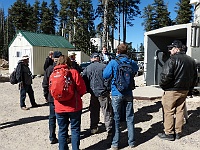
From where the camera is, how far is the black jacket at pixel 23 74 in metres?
7.10

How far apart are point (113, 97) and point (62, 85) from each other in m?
1.04

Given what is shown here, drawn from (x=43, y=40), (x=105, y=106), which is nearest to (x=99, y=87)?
(x=105, y=106)

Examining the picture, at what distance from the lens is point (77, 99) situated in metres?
3.72

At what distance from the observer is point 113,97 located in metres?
4.10

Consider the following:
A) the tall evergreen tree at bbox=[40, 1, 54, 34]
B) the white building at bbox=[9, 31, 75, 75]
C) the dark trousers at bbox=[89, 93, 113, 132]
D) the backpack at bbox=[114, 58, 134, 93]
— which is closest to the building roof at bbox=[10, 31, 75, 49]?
the white building at bbox=[9, 31, 75, 75]

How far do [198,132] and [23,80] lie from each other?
531 cm

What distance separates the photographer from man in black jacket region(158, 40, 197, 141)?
431 centimetres

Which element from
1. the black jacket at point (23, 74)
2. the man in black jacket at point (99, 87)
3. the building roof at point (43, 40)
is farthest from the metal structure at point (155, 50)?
the building roof at point (43, 40)

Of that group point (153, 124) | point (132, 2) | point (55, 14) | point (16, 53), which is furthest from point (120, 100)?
point (55, 14)

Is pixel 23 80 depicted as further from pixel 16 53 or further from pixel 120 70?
pixel 16 53

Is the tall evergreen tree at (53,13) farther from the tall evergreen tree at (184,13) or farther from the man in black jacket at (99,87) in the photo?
the man in black jacket at (99,87)

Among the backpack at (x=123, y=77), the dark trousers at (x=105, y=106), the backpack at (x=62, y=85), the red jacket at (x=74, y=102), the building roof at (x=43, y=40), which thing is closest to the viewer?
the backpack at (x=62, y=85)

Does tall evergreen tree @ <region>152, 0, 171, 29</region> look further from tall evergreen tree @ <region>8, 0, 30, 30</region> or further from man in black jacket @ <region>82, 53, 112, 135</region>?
man in black jacket @ <region>82, 53, 112, 135</region>

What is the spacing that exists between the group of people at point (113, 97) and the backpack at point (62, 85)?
95 mm
